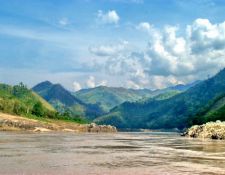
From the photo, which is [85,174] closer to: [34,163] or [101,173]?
[101,173]

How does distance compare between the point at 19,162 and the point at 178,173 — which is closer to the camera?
the point at 178,173

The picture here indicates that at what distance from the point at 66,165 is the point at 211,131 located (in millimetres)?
125420

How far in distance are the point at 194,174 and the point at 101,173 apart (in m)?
9.03

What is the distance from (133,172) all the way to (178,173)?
4.47m

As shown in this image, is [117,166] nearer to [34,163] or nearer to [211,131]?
[34,163]

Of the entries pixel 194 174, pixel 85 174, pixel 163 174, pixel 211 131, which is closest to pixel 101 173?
pixel 85 174

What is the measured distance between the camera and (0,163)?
47969 mm

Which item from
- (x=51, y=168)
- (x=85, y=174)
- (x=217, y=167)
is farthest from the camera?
(x=217, y=167)

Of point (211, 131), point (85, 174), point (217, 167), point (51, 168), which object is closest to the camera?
point (85, 174)

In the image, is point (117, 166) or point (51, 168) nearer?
point (51, 168)

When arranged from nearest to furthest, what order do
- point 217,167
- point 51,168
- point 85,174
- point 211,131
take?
1. point 85,174
2. point 51,168
3. point 217,167
4. point 211,131

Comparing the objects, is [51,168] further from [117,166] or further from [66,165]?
[117,166]

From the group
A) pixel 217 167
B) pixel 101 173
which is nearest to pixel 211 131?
pixel 217 167

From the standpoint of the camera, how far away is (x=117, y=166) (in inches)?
1928
